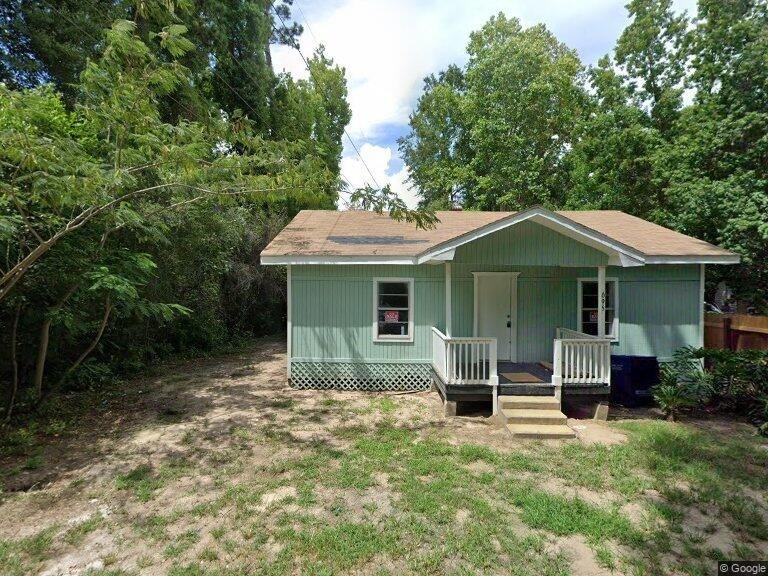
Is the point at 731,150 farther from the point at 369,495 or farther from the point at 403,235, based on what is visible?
the point at 369,495

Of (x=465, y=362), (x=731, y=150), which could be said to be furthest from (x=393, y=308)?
(x=731, y=150)

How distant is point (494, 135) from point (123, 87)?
58.4ft

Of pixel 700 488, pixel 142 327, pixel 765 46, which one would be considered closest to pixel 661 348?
pixel 700 488

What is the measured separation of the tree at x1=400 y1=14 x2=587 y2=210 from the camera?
19172 millimetres

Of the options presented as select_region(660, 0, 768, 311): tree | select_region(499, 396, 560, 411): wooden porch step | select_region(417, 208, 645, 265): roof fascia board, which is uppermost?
select_region(660, 0, 768, 311): tree

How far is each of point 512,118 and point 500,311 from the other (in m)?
14.6

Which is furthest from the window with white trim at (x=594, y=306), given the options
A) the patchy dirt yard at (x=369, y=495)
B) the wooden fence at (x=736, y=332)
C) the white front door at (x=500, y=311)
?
the wooden fence at (x=736, y=332)

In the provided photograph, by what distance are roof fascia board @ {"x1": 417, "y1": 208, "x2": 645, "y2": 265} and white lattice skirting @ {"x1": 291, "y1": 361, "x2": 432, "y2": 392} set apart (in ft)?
9.42

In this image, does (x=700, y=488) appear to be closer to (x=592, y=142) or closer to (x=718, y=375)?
(x=718, y=375)

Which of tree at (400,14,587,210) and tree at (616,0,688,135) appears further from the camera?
tree at (400,14,587,210)

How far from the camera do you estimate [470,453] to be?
208 inches

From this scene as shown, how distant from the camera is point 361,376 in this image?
852 centimetres

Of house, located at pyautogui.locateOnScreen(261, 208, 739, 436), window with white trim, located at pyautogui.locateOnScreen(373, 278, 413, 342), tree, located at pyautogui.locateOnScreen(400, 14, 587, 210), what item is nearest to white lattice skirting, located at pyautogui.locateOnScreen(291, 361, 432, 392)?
house, located at pyautogui.locateOnScreen(261, 208, 739, 436)

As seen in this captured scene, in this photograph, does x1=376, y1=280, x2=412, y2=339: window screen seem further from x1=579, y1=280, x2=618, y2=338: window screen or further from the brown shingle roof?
x1=579, y1=280, x2=618, y2=338: window screen
